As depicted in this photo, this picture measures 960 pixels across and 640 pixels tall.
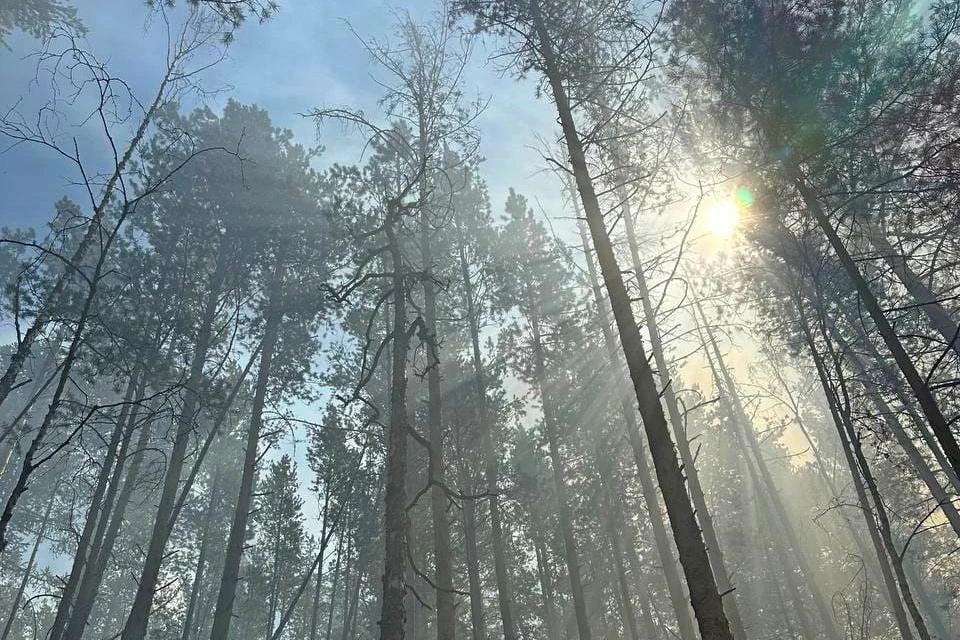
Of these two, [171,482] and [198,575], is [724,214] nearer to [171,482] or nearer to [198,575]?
[171,482]

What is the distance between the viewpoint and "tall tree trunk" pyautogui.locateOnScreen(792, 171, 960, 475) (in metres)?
3.41

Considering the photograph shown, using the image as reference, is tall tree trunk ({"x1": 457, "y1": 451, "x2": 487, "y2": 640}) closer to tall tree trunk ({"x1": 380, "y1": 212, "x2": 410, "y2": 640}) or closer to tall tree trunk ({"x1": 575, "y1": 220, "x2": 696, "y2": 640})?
tall tree trunk ({"x1": 575, "y1": 220, "x2": 696, "y2": 640})

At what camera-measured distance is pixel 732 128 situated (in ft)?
21.4

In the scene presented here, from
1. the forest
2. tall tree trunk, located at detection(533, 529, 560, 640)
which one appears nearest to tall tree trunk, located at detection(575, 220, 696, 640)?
the forest

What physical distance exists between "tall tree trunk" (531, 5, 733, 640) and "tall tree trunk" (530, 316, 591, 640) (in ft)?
34.8

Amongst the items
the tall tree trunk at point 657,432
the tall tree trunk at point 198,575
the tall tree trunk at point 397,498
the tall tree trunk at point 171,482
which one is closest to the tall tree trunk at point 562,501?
the tall tree trunk at point 171,482

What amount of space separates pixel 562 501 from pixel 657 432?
11.7 m

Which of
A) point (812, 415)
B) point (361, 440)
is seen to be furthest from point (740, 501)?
point (361, 440)

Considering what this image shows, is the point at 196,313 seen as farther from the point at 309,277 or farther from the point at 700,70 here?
the point at 700,70

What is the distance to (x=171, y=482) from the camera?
11.9m

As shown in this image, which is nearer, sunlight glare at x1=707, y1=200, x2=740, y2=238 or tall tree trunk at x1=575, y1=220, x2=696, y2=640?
sunlight glare at x1=707, y1=200, x2=740, y2=238

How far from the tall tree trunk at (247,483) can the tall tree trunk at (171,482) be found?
55.4 inches

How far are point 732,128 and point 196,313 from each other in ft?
46.7

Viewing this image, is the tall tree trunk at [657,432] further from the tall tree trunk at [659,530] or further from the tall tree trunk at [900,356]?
the tall tree trunk at [659,530]
